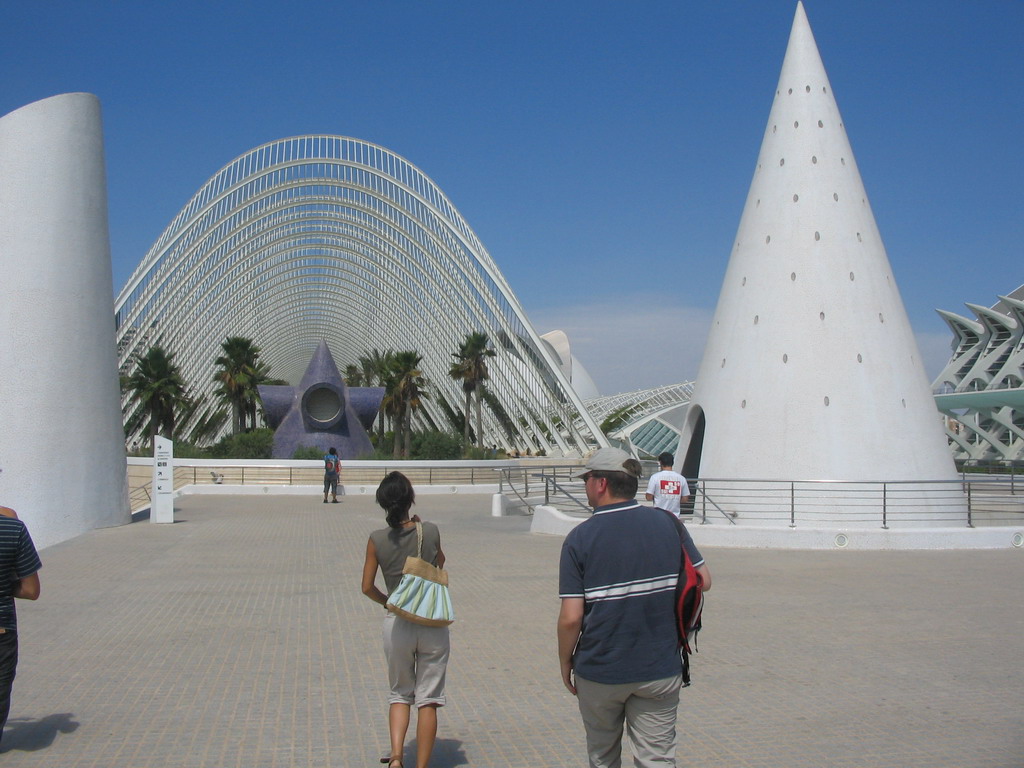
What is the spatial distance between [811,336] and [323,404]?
28243 millimetres

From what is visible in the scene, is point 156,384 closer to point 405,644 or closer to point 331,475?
point 331,475

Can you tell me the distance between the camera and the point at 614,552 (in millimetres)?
3346

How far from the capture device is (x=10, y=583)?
492 centimetres

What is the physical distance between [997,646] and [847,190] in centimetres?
1067

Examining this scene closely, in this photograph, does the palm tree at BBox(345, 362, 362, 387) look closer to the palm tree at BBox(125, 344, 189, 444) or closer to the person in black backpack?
the palm tree at BBox(125, 344, 189, 444)

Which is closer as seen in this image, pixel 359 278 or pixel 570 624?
pixel 570 624

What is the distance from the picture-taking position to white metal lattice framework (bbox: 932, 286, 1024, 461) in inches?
2377

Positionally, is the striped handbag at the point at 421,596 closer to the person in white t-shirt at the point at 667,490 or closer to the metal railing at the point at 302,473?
the person in white t-shirt at the point at 667,490

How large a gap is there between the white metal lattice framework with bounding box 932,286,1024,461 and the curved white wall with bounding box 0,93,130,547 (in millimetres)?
52606

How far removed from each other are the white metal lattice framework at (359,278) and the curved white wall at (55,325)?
31.7m

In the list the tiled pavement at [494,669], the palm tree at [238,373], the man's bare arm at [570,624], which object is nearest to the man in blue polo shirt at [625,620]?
the man's bare arm at [570,624]

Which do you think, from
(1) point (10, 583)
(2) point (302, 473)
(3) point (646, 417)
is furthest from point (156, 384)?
(1) point (10, 583)

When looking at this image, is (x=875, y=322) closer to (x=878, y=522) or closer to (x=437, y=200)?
(x=878, y=522)

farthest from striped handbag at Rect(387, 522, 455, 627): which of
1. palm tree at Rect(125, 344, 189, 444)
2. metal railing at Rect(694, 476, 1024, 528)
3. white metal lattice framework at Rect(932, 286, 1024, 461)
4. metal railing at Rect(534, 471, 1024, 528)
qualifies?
white metal lattice framework at Rect(932, 286, 1024, 461)
